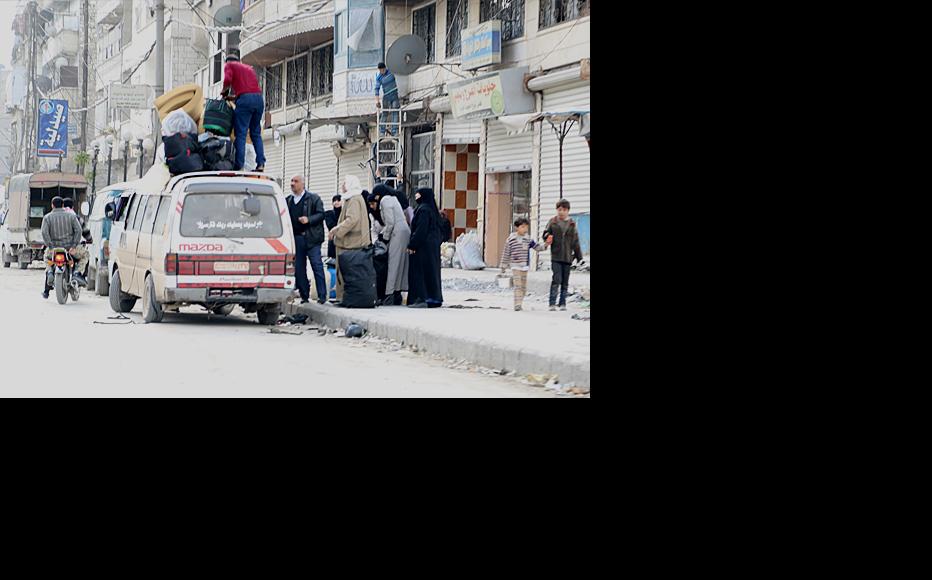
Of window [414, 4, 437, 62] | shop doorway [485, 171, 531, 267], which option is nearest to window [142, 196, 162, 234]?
shop doorway [485, 171, 531, 267]

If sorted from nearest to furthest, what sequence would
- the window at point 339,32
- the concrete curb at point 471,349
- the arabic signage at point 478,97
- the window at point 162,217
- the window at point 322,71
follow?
the concrete curb at point 471,349
the window at point 162,217
the arabic signage at point 478,97
the window at point 339,32
the window at point 322,71

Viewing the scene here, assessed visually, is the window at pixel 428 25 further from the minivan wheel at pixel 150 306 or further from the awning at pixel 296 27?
the minivan wheel at pixel 150 306

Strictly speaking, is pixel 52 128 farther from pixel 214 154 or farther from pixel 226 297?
pixel 226 297

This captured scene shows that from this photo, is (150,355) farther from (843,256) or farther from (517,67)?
(517,67)

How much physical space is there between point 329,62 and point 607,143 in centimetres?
3001

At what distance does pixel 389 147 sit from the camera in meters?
30.2

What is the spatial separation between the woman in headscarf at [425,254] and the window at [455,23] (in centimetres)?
1204

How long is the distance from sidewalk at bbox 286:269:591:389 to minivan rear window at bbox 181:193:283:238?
1400mm

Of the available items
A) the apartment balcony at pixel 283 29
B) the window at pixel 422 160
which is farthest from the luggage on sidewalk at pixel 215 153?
the apartment balcony at pixel 283 29

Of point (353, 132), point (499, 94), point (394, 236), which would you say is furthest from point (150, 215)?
point (353, 132)

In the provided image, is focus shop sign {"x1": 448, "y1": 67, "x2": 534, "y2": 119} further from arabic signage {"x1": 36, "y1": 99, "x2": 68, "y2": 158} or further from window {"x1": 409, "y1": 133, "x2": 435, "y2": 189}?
arabic signage {"x1": 36, "y1": 99, "x2": 68, "y2": 158}

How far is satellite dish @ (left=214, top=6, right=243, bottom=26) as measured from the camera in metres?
40.0

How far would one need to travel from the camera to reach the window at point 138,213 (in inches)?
651

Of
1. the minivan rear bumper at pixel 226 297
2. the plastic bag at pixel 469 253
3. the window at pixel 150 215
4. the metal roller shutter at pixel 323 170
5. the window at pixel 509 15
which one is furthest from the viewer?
the metal roller shutter at pixel 323 170
